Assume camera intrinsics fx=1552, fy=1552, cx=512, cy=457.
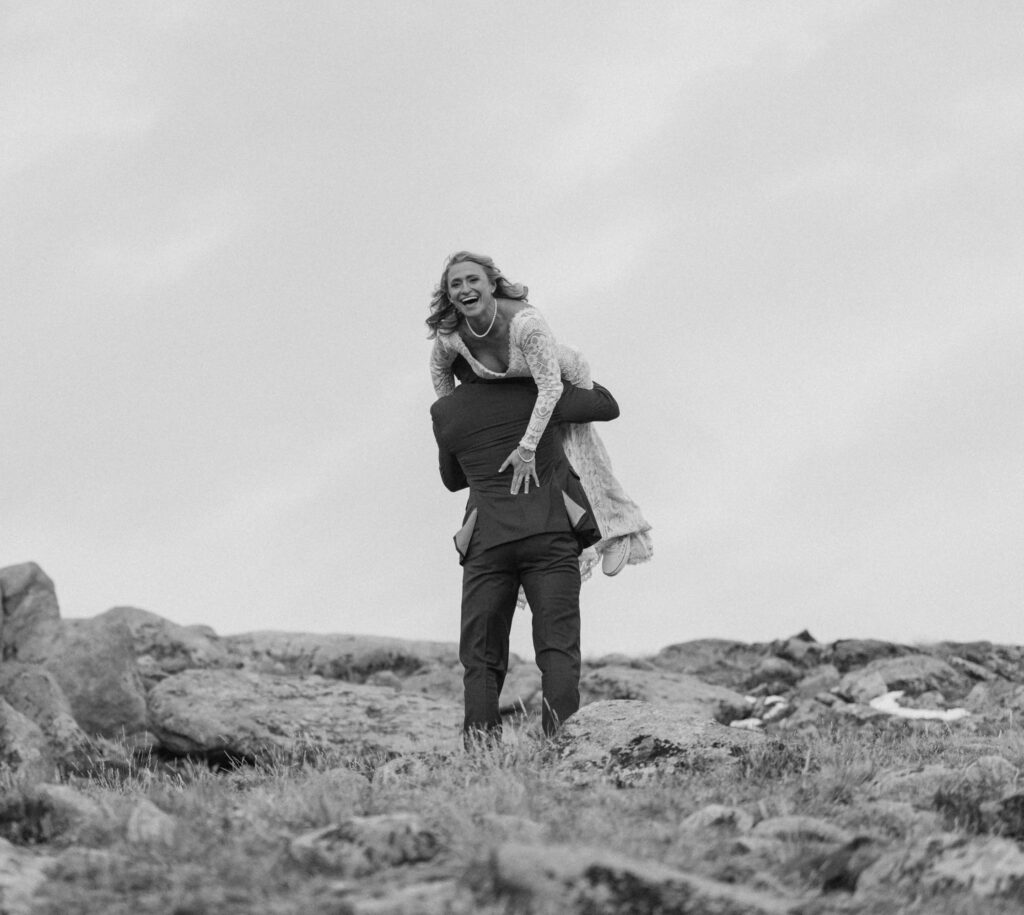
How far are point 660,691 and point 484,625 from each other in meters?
12.2

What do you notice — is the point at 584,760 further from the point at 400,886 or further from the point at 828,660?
the point at 828,660

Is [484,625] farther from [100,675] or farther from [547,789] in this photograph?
[100,675]

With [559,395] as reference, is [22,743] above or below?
below

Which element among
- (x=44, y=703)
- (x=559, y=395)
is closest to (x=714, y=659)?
(x=44, y=703)

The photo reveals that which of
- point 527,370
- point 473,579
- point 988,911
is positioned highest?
point 527,370

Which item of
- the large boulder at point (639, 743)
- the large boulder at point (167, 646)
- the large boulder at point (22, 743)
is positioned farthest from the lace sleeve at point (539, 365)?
the large boulder at point (167, 646)

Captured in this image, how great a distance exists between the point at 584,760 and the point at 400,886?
326 centimetres

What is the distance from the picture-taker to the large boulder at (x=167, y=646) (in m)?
22.5

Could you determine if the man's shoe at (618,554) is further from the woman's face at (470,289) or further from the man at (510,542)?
the woman's face at (470,289)

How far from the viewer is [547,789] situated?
7.28 m

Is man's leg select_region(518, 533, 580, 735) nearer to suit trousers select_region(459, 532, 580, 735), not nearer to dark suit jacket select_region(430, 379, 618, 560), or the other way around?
suit trousers select_region(459, 532, 580, 735)

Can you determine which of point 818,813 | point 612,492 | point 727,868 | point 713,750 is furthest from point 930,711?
point 727,868

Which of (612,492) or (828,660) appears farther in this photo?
(828,660)

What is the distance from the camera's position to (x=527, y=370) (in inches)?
375
